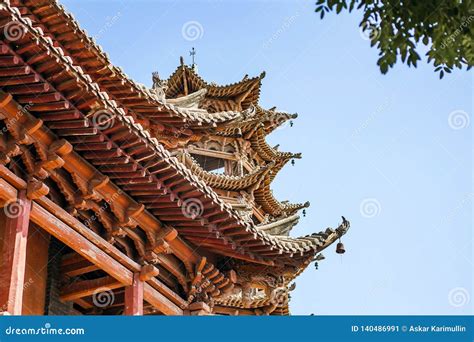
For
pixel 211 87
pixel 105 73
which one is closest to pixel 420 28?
pixel 105 73

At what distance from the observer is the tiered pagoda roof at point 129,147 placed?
912cm

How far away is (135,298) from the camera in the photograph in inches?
438

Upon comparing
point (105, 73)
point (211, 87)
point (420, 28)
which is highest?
point (211, 87)

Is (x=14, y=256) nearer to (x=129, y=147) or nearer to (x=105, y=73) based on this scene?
(x=129, y=147)

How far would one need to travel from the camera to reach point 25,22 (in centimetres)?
847

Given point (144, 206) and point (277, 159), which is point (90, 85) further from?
point (277, 159)

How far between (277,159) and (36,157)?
20.3 m

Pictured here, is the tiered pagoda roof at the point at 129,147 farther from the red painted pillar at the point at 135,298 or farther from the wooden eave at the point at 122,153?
the red painted pillar at the point at 135,298

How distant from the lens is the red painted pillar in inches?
433

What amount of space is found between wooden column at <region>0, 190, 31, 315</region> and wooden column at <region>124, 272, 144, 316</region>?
2.04 m

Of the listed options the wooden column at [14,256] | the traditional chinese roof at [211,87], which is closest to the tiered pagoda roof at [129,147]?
the wooden column at [14,256]

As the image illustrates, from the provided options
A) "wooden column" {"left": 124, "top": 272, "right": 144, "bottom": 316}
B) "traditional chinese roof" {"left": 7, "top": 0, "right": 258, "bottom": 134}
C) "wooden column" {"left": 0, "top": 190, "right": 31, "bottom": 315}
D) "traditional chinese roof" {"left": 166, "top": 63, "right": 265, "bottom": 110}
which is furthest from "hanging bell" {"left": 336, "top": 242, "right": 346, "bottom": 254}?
"traditional chinese roof" {"left": 166, "top": 63, "right": 265, "bottom": 110}

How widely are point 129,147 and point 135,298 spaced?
7.19 ft

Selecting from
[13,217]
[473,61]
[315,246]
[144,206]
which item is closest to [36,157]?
[13,217]
